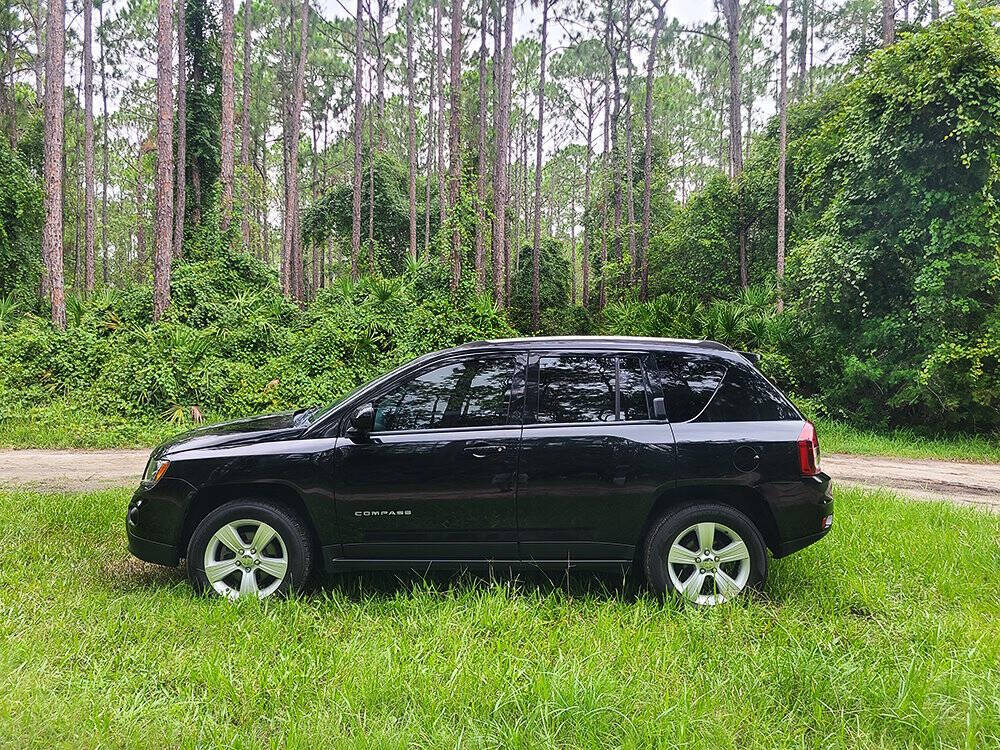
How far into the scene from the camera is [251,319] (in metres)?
14.9

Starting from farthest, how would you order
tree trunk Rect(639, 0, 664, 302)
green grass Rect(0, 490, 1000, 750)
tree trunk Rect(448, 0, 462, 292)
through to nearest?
tree trunk Rect(639, 0, 664, 302) < tree trunk Rect(448, 0, 462, 292) < green grass Rect(0, 490, 1000, 750)

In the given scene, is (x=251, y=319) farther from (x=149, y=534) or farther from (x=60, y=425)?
(x=149, y=534)

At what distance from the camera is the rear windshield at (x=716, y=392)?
395 centimetres

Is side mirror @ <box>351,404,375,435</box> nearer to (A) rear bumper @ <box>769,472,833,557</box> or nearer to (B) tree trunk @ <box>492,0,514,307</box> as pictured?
(A) rear bumper @ <box>769,472,833,557</box>

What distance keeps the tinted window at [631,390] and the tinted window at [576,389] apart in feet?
0.20

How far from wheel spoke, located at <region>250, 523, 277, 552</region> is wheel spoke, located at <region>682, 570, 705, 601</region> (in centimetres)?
267

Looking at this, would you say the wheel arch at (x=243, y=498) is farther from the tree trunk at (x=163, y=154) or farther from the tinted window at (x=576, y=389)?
the tree trunk at (x=163, y=154)

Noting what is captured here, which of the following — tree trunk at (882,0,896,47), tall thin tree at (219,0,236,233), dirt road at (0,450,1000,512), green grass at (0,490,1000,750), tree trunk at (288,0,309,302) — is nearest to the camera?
green grass at (0,490,1000,750)

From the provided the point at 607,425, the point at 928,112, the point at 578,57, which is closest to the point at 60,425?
the point at 607,425

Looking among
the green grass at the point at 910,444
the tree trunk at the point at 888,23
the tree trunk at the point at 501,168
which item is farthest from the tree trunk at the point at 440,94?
the green grass at the point at 910,444

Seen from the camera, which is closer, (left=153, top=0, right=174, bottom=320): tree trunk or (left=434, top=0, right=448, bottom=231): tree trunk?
Result: (left=153, top=0, right=174, bottom=320): tree trunk

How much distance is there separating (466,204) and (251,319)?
822 centimetres

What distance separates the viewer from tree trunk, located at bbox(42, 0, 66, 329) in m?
15.2

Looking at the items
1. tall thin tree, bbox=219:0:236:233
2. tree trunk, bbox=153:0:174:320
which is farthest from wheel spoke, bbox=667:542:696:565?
tall thin tree, bbox=219:0:236:233
